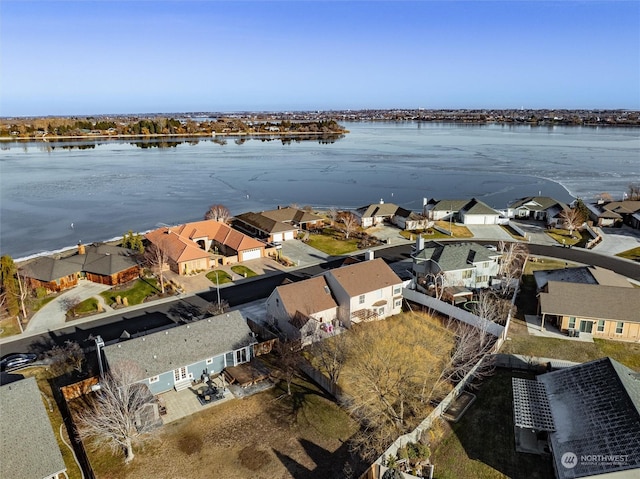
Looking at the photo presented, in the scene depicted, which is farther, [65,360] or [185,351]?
[65,360]

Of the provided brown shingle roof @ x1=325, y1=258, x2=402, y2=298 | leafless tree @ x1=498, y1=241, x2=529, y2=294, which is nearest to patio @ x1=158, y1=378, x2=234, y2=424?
brown shingle roof @ x1=325, y1=258, x2=402, y2=298

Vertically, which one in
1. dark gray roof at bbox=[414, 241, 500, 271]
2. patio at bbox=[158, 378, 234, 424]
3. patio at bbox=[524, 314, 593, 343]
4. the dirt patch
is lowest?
the dirt patch

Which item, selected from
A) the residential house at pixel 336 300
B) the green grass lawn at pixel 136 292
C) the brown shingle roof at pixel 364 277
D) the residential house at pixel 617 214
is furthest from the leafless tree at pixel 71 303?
the residential house at pixel 617 214

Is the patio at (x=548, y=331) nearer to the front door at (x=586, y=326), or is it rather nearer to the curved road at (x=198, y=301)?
the front door at (x=586, y=326)

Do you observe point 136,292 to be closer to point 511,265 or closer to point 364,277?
point 364,277

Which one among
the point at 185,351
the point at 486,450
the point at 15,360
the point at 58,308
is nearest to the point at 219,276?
the point at 58,308

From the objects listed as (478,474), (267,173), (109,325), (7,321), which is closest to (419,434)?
(478,474)

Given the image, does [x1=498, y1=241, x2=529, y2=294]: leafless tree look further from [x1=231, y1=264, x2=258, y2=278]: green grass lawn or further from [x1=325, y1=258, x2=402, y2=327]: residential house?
[x1=231, y1=264, x2=258, y2=278]: green grass lawn
